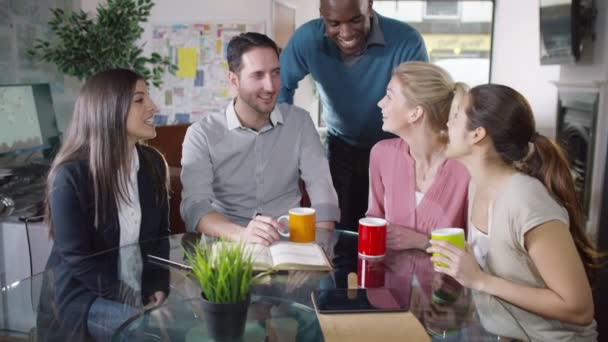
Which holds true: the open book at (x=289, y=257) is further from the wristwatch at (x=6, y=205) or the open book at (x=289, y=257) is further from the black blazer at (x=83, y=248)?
the wristwatch at (x=6, y=205)

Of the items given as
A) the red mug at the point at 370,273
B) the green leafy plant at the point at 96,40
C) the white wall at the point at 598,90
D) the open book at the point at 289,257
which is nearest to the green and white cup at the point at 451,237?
the red mug at the point at 370,273

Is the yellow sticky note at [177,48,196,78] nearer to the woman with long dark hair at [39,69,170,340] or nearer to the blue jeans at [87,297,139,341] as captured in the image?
the woman with long dark hair at [39,69,170,340]

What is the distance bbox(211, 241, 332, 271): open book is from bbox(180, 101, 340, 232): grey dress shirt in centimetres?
49

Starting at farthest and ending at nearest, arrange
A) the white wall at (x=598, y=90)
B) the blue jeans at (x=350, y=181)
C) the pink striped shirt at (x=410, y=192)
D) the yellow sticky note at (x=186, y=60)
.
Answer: the yellow sticky note at (x=186, y=60)
the white wall at (x=598, y=90)
the blue jeans at (x=350, y=181)
the pink striped shirt at (x=410, y=192)

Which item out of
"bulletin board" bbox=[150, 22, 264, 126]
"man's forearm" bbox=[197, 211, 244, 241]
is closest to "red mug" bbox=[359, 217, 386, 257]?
"man's forearm" bbox=[197, 211, 244, 241]

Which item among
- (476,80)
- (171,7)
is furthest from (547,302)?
(476,80)

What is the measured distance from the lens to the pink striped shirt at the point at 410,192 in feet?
6.05

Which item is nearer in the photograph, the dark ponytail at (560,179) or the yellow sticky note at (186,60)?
the dark ponytail at (560,179)

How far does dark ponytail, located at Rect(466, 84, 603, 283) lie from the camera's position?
4.57ft

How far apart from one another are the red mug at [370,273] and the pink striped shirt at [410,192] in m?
0.32

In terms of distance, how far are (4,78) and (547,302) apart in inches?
105

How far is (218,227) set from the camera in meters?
1.81

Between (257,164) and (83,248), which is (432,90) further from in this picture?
(83,248)

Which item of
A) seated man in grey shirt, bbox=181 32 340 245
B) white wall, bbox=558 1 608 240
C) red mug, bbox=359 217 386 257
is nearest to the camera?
red mug, bbox=359 217 386 257
